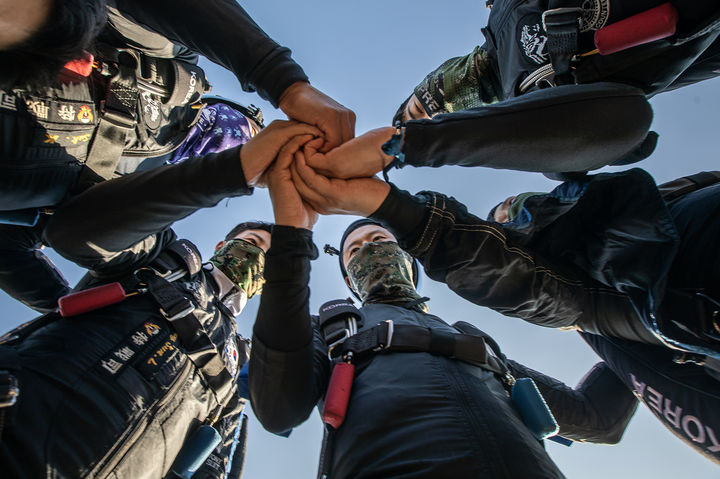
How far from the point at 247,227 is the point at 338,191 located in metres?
3.55

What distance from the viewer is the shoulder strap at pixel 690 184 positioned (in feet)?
7.58

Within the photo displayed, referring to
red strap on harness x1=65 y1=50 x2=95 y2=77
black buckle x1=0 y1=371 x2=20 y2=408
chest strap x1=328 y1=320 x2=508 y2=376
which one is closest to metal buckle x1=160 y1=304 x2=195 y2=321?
black buckle x1=0 y1=371 x2=20 y2=408

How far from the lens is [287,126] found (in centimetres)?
243

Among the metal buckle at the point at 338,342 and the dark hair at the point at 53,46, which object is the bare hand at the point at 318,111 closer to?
the dark hair at the point at 53,46

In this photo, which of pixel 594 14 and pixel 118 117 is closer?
pixel 594 14

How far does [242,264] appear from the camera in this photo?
14.6ft

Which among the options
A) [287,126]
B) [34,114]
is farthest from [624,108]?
[34,114]

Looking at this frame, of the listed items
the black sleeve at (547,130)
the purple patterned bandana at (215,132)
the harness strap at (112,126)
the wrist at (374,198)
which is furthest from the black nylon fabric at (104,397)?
the purple patterned bandana at (215,132)

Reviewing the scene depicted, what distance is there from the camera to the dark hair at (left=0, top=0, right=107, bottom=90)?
6.37 feet

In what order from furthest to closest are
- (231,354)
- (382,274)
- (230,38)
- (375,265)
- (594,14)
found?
1. (375,265)
2. (382,274)
3. (231,354)
4. (230,38)
5. (594,14)

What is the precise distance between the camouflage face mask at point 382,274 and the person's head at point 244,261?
1177mm

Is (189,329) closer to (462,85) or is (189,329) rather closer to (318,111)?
(318,111)

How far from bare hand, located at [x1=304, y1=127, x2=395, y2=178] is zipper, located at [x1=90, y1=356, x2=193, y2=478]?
6.07 feet

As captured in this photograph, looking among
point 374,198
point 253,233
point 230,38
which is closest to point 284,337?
point 374,198
